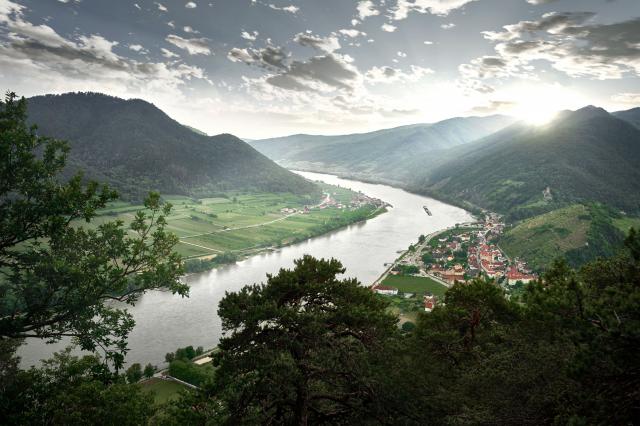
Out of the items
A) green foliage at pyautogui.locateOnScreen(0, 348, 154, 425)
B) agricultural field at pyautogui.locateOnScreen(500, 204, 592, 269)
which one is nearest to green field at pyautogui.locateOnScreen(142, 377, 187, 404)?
green foliage at pyautogui.locateOnScreen(0, 348, 154, 425)

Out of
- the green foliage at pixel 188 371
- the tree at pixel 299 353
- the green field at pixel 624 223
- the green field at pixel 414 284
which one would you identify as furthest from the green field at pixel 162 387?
the green field at pixel 624 223

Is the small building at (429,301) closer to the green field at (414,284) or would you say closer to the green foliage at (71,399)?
the green field at (414,284)

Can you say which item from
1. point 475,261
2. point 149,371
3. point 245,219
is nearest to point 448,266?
point 475,261

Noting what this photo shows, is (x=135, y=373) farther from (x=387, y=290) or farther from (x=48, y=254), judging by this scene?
(x=387, y=290)

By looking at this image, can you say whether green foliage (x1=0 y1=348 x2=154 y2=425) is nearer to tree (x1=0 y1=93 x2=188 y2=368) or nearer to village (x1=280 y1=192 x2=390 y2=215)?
tree (x1=0 y1=93 x2=188 y2=368)

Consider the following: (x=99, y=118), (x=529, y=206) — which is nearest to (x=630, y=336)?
(x=529, y=206)

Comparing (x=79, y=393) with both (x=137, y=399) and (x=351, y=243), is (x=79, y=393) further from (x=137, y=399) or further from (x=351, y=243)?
(x=351, y=243)
